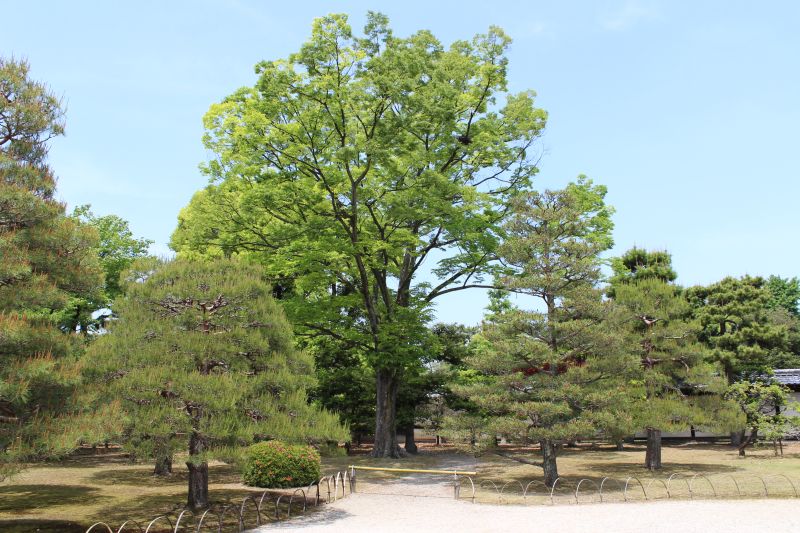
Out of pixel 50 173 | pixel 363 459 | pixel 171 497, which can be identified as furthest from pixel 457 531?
pixel 363 459

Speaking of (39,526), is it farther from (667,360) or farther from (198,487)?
(667,360)

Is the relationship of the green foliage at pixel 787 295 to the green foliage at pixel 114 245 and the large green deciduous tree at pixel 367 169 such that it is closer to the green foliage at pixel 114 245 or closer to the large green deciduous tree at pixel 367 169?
the large green deciduous tree at pixel 367 169

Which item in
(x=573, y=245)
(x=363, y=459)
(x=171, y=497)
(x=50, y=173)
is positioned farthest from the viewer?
(x=363, y=459)

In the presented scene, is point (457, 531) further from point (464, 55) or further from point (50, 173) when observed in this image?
point (464, 55)

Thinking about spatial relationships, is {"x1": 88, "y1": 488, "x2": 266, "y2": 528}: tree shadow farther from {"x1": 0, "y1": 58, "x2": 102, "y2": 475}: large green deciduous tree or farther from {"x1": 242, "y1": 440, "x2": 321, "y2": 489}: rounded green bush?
Answer: {"x1": 0, "y1": 58, "x2": 102, "y2": 475}: large green deciduous tree

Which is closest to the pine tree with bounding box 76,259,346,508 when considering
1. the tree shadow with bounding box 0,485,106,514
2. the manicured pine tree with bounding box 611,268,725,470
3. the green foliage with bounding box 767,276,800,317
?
the tree shadow with bounding box 0,485,106,514

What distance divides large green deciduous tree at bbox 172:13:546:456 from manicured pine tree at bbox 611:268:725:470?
6293 mm

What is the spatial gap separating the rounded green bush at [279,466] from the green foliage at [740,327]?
2156cm

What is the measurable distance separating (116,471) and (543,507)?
16.8 m

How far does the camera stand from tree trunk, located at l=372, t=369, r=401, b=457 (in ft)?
84.4

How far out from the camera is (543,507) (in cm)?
1437

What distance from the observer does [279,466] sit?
52.2ft

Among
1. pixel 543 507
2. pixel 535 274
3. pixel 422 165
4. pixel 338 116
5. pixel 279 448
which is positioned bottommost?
pixel 543 507

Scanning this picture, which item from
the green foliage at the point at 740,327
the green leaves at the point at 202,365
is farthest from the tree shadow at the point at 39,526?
the green foliage at the point at 740,327
